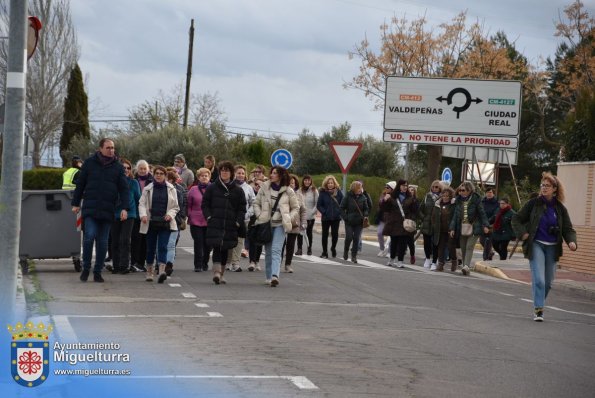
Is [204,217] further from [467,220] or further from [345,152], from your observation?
[345,152]

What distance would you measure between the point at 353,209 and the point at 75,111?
46368 millimetres

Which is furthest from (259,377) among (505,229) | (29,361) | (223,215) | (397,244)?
(505,229)

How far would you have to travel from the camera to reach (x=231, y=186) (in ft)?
55.5

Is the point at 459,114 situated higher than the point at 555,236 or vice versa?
the point at 459,114

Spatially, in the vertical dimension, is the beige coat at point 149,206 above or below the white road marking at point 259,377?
above

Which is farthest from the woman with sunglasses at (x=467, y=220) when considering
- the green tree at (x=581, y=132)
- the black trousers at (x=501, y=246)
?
the green tree at (x=581, y=132)

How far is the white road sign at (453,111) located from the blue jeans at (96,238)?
22.5 m

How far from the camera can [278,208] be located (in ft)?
56.1

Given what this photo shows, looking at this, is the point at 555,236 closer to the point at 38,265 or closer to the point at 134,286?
the point at 134,286

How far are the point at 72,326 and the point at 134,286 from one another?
4.70 metres

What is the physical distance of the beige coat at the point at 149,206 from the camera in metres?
16.7

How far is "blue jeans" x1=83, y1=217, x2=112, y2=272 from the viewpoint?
15766 millimetres

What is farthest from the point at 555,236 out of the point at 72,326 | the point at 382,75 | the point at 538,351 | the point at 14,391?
the point at 382,75

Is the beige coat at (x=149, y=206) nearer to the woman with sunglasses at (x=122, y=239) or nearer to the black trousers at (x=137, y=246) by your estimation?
the woman with sunglasses at (x=122, y=239)
